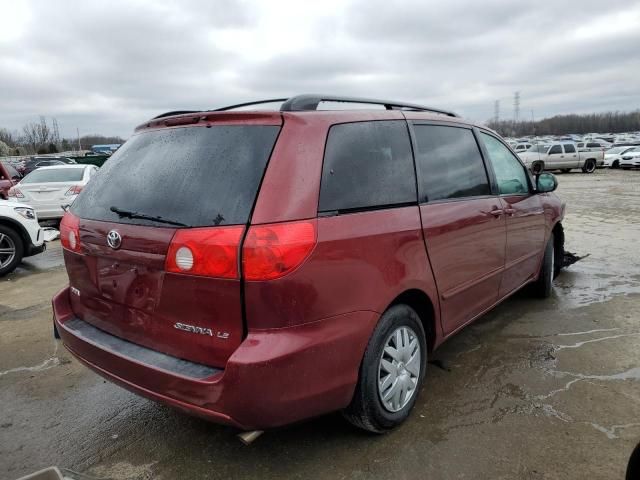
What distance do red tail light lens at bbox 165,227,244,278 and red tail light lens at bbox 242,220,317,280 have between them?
0.17ft

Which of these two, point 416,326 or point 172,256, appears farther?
point 416,326

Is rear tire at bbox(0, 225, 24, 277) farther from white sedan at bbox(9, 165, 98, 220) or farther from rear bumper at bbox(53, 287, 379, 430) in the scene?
rear bumper at bbox(53, 287, 379, 430)

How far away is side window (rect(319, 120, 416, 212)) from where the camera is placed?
2336mm

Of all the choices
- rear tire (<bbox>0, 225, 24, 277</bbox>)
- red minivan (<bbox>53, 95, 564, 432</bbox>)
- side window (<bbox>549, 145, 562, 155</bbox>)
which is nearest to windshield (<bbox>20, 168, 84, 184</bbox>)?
rear tire (<bbox>0, 225, 24, 277</bbox>)

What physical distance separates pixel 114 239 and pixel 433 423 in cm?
200

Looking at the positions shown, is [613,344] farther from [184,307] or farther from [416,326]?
[184,307]

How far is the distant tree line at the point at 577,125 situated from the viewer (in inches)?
4141

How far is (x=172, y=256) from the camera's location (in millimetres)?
2168

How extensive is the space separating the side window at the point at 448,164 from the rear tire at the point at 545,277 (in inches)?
63.8

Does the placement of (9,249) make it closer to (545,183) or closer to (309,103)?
(309,103)

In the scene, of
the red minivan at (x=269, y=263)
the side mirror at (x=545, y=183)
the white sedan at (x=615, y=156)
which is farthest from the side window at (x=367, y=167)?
the white sedan at (x=615, y=156)

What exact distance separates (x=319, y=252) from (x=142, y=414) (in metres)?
1.75

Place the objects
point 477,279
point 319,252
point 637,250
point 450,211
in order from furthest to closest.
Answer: point 637,250 < point 477,279 < point 450,211 < point 319,252

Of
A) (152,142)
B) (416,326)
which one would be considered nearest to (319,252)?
(416,326)
